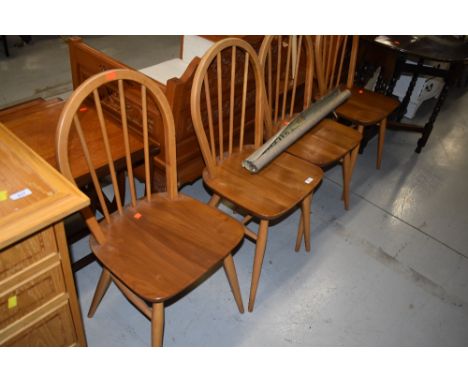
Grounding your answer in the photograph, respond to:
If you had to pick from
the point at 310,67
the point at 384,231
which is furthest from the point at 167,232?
the point at 384,231

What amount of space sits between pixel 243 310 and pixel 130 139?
2.58ft

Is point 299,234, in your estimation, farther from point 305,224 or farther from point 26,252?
point 26,252

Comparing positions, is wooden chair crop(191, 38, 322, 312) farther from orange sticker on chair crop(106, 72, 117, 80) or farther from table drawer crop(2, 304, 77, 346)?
table drawer crop(2, 304, 77, 346)

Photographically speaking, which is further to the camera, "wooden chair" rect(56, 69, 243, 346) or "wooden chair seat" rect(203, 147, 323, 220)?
"wooden chair seat" rect(203, 147, 323, 220)

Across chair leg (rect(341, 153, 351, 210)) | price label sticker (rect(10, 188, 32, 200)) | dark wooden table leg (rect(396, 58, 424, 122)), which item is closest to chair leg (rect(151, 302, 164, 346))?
price label sticker (rect(10, 188, 32, 200))

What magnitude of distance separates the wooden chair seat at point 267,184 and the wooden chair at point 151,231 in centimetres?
11

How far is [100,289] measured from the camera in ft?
4.51

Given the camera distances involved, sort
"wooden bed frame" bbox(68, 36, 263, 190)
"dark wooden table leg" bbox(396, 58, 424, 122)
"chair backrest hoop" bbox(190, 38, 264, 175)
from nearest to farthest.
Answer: "chair backrest hoop" bbox(190, 38, 264, 175)
"wooden bed frame" bbox(68, 36, 263, 190)
"dark wooden table leg" bbox(396, 58, 424, 122)

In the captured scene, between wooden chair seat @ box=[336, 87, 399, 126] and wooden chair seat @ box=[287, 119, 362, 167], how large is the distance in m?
0.14

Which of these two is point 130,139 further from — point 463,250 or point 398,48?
point 463,250

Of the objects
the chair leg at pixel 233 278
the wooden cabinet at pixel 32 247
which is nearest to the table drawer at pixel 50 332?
the wooden cabinet at pixel 32 247

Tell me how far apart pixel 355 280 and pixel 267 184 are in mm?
651

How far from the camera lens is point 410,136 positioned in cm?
276

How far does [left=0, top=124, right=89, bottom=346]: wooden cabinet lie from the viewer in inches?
32.0
